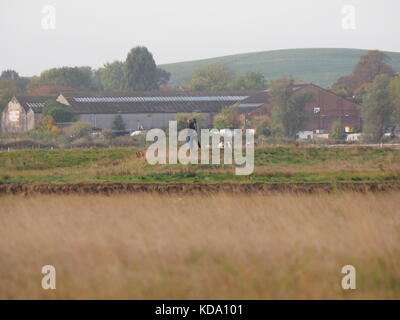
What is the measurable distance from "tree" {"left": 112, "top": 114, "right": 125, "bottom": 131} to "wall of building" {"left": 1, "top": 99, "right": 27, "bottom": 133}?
454 inches

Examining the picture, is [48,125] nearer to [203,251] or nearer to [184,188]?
[184,188]

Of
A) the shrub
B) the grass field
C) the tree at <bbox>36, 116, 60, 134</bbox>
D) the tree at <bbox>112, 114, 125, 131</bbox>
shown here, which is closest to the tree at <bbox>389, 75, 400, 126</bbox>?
the tree at <bbox>112, 114, 125, 131</bbox>

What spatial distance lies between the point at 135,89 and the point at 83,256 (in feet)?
496

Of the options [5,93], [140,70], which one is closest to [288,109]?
[5,93]

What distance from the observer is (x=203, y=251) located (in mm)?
13703

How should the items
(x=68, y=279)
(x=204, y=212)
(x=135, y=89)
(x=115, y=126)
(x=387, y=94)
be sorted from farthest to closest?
1. (x=135, y=89)
2. (x=115, y=126)
3. (x=387, y=94)
4. (x=204, y=212)
5. (x=68, y=279)

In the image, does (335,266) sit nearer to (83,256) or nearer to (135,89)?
(83,256)

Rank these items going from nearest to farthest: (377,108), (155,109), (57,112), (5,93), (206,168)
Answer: (206,168), (377,108), (57,112), (155,109), (5,93)

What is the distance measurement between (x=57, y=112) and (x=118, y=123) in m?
7.39

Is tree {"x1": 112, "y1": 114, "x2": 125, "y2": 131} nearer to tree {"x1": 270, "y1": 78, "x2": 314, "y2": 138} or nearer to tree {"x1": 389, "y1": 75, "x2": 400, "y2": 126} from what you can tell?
tree {"x1": 270, "y1": 78, "x2": 314, "y2": 138}

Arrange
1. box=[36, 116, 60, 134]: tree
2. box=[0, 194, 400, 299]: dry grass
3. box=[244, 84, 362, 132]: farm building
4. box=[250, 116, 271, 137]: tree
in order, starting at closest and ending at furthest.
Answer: box=[0, 194, 400, 299]: dry grass
box=[36, 116, 60, 134]: tree
box=[250, 116, 271, 137]: tree
box=[244, 84, 362, 132]: farm building

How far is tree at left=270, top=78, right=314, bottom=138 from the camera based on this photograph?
96250mm

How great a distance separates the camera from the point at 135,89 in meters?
164
